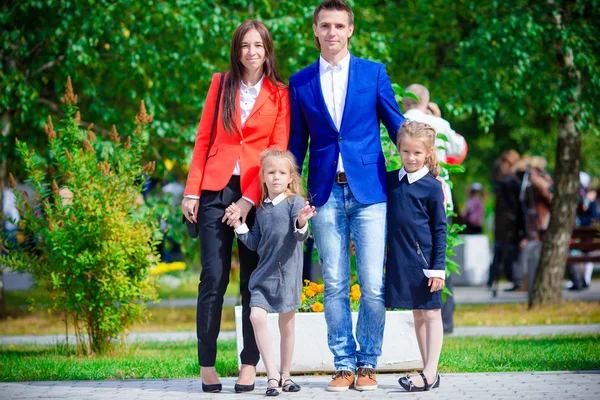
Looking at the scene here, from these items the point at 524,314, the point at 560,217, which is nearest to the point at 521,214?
the point at 560,217

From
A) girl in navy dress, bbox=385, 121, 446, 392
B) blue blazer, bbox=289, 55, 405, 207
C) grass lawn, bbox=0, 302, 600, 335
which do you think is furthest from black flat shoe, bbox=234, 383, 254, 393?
grass lawn, bbox=0, 302, 600, 335

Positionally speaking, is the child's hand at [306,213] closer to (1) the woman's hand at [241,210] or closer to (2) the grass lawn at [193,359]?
(1) the woman's hand at [241,210]

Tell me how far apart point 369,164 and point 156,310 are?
827 cm

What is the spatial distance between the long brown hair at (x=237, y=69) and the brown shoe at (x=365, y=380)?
1.68 m

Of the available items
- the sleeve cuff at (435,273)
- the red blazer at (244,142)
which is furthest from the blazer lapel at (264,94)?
the sleeve cuff at (435,273)

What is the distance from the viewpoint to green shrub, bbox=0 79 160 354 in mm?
7344

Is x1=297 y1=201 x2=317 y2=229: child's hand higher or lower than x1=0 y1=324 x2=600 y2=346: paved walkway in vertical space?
higher

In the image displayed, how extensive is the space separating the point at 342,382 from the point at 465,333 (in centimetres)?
399

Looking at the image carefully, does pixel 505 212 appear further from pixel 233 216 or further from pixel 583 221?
pixel 233 216

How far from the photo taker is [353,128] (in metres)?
5.52

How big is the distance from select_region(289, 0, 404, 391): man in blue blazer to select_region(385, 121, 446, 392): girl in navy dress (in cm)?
9

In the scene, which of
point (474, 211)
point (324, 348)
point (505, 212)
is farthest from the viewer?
point (474, 211)

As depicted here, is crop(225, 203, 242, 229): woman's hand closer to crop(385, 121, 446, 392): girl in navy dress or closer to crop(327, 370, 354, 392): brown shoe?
crop(385, 121, 446, 392): girl in navy dress

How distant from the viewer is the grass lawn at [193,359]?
20.8 feet
